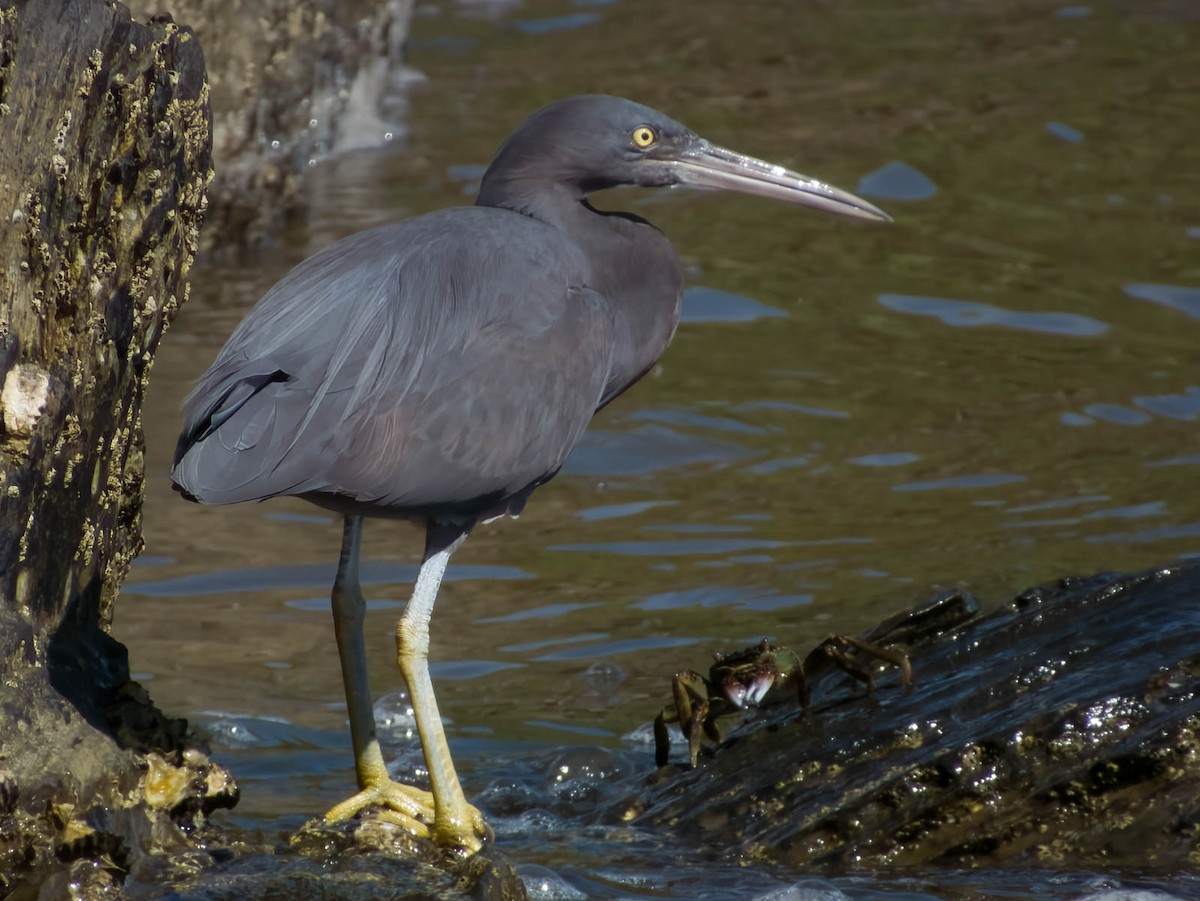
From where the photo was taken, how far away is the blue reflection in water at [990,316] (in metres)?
10.2

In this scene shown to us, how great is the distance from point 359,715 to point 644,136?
1.94 m

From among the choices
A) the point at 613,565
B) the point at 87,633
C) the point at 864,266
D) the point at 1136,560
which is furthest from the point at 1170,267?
the point at 87,633

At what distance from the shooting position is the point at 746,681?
5.18 meters

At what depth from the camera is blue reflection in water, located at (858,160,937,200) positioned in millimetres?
12008

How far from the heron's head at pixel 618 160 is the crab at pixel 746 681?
4.61 feet

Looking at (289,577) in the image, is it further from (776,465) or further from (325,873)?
(325,873)

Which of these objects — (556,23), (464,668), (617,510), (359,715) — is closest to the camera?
(359,715)

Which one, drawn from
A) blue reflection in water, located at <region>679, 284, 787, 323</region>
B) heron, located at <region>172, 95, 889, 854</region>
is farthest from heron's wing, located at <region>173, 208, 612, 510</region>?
blue reflection in water, located at <region>679, 284, 787, 323</region>

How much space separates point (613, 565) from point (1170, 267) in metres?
4.78

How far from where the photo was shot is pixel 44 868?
379cm

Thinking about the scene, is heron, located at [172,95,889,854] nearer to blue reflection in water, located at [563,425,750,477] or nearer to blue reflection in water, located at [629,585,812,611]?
blue reflection in water, located at [629,585,812,611]

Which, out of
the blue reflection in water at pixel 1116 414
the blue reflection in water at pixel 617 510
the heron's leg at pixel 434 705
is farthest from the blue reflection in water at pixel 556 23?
the heron's leg at pixel 434 705

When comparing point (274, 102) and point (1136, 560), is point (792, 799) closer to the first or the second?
point (1136, 560)

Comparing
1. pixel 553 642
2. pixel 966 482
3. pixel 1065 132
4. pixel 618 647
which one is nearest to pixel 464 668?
pixel 553 642
